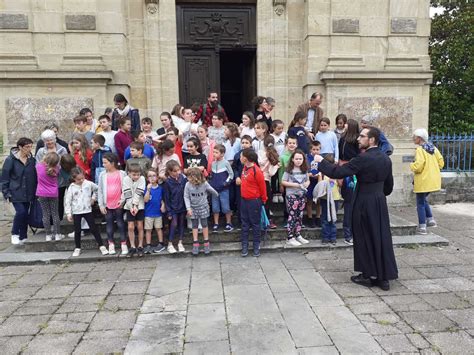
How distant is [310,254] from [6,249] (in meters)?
4.63

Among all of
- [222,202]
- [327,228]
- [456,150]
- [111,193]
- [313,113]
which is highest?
[313,113]

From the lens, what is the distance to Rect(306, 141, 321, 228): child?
5.92m

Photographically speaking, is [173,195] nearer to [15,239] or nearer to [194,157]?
[194,157]

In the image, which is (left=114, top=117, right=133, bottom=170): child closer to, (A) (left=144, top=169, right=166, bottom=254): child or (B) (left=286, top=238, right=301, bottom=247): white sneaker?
(A) (left=144, top=169, right=166, bottom=254): child

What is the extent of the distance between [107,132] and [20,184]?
1.53 meters

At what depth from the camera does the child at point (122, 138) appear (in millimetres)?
→ 6293

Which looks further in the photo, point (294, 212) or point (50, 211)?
point (50, 211)

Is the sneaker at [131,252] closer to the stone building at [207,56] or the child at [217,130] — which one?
the child at [217,130]

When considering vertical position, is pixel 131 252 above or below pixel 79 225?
below

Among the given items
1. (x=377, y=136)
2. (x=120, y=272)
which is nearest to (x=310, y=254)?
(x=377, y=136)

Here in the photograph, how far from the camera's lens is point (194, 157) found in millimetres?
6027

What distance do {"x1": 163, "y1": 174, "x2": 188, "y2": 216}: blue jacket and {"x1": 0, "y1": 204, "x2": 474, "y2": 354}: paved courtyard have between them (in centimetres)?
71

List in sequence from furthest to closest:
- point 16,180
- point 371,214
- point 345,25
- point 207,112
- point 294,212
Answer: point 345,25 → point 207,112 → point 16,180 → point 294,212 → point 371,214

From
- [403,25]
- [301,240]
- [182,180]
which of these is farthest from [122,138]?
[403,25]
